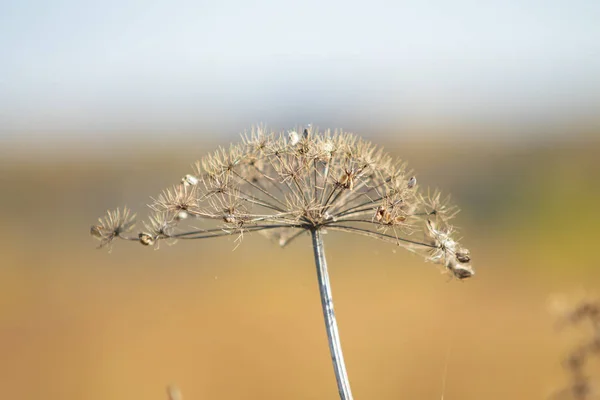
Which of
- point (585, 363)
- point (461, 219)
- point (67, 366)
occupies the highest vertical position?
point (461, 219)

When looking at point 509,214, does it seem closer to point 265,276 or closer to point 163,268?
point 265,276

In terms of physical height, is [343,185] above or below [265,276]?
below

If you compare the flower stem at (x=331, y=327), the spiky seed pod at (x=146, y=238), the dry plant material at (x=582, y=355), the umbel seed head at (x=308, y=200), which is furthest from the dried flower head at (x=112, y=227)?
the dry plant material at (x=582, y=355)

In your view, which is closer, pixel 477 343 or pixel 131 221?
pixel 131 221

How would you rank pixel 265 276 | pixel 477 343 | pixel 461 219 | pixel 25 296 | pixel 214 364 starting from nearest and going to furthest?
pixel 214 364 < pixel 477 343 < pixel 25 296 < pixel 265 276 < pixel 461 219

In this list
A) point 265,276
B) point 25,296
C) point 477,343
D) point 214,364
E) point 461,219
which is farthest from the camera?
point 461,219

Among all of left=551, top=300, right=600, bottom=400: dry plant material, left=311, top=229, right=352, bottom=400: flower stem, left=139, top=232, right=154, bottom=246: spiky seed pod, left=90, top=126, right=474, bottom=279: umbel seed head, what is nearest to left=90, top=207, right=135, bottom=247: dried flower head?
left=90, top=126, right=474, bottom=279: umbel seed head

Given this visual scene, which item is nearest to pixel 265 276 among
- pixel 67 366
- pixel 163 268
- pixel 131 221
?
pixel 163 268

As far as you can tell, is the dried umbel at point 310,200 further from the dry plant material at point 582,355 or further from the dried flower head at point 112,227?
the dry plant material at point 582,355
